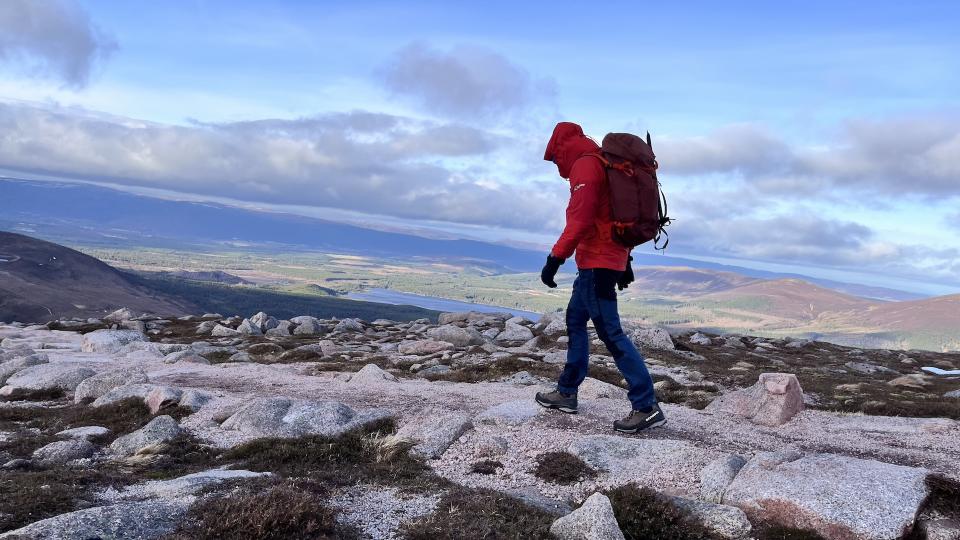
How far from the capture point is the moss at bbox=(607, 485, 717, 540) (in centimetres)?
690

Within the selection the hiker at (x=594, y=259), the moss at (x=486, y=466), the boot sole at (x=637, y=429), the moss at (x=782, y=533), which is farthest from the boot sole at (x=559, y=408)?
the moss at (x=782, y=533)

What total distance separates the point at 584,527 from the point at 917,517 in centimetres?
403

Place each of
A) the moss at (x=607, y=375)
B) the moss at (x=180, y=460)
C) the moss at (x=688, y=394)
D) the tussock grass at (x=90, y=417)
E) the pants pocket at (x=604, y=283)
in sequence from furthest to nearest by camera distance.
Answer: the moss at (x=607, y=375), the moss at (x=688, y=394), the tussock grass at (x=90, y=417), the pants pocket at (x=604, y=283), the moss at (x=180, y=460)

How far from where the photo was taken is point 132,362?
73.1 feet

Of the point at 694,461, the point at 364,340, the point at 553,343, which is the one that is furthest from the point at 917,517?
the point at 364,340

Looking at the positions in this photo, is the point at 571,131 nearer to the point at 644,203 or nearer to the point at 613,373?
the point at 644,203

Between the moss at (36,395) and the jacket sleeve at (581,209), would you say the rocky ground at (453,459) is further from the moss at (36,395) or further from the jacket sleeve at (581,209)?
the jacket sleeve at (581,209)

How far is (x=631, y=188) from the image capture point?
9.84 m

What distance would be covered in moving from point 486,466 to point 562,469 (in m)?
1.15

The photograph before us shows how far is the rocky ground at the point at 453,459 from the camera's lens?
21.6 feet

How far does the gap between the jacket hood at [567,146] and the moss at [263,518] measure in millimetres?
6837

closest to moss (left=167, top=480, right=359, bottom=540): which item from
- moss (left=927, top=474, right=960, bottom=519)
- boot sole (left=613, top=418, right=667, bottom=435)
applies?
boot sole (left=613, top=418, right=667, bottom=435)

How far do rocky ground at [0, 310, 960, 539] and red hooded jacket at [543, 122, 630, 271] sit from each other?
305 cm

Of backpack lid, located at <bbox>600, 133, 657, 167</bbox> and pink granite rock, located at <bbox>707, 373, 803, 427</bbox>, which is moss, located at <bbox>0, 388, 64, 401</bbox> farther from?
pink granite rock, located at <bbox>707, 373, 803, 427</bbox>
